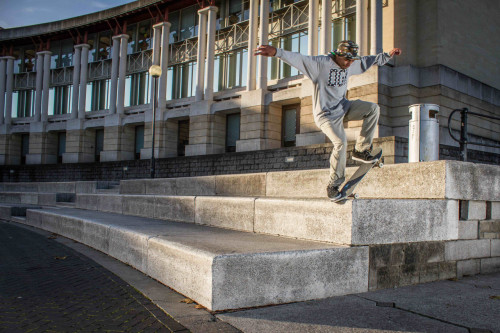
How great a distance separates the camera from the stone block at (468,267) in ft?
18.4

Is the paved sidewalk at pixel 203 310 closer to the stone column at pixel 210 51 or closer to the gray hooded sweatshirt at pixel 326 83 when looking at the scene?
the gray hooded sweatshirt at pixel 326 83

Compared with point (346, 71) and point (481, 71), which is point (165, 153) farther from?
point (346, 71)

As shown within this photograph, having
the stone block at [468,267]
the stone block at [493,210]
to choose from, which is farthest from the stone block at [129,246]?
the stone block at [493,210]

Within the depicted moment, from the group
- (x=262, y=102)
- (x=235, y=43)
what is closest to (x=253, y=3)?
(x=235, y=43)

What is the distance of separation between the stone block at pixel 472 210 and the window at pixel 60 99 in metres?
38.9

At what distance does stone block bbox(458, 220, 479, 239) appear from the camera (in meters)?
5.70

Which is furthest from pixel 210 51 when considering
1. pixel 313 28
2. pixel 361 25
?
pixel 361 25

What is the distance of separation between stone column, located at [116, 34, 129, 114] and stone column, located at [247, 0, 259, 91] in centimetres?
1270

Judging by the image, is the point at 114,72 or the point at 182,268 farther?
the point at 114,72

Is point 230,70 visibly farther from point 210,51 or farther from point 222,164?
point 222,164

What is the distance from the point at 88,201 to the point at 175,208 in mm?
6138

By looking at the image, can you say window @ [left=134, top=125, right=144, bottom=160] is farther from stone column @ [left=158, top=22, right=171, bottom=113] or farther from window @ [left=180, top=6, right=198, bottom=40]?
window @ [left=180, top=6, right=198, bottom=40]

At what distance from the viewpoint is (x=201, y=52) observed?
29.6 meters

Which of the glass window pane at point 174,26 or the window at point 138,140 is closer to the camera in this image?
the glass window pane at point 174,26
